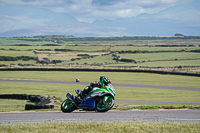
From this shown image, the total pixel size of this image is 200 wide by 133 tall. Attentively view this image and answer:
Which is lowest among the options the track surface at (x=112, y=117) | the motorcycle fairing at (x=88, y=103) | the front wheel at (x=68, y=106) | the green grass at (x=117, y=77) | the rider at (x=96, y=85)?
the green grass at (x=117, y=77)

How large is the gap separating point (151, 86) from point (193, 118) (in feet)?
113

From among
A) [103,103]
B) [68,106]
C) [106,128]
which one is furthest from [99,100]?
[68,106]

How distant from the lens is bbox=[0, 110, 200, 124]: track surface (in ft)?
50.2

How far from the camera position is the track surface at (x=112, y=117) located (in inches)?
602

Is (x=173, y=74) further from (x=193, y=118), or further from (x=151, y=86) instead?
(x=193, y=118)

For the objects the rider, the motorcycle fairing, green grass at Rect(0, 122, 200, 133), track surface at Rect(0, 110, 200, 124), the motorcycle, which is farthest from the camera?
track surface at Rect(0, 110, 200, 124)

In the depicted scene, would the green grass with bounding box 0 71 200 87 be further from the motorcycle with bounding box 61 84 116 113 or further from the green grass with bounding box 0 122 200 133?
the motorcycle with bounding box 61 84 116 113

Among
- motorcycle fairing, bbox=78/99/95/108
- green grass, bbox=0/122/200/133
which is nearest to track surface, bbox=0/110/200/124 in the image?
motorcycle fairing, bbox=78/99/95/108

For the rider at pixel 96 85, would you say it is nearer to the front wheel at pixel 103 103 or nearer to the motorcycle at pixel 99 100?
the motorcycle at pixel 99 100

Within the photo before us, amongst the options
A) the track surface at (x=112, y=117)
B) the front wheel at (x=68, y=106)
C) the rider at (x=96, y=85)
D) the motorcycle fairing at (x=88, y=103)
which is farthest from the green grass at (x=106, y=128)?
the track surface at (x=112, y=117)

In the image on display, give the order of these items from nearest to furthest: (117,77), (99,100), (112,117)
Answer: (99,100), (112,117), (117,77)

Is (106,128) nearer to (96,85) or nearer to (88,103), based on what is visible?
(88,103)

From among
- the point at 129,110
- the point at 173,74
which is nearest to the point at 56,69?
the point at 173,74

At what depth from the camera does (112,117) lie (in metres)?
16.0
